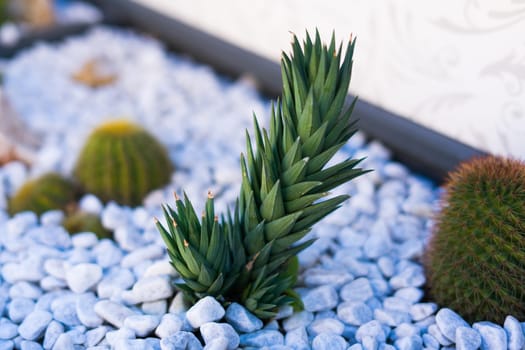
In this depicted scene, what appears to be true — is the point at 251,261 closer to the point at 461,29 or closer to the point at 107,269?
the point at 107,269

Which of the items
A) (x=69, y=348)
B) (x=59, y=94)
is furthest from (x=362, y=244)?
(x=59, y=94)

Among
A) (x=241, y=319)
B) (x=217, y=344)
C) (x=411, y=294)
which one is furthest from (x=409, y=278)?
(x=217, y=344)

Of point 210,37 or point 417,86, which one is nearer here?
point 417,86

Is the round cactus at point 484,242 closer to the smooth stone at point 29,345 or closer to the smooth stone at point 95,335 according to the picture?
the smooth stone at point 95,335

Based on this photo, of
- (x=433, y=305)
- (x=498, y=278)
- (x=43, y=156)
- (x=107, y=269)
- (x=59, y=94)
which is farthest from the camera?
(x=59, y=94)

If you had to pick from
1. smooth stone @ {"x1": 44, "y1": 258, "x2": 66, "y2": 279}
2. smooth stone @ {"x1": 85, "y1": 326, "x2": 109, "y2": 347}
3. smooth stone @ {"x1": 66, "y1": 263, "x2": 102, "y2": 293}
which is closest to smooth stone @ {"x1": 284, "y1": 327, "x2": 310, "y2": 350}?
smooth stone @ {"x1": 85, "y1": 326, "x2": 109, "y2": 347}

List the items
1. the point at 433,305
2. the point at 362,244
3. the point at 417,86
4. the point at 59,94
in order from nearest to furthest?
1. the point at 433,305
2. the point at 362,244
3. the point at 417,86
4. the point at 59,94

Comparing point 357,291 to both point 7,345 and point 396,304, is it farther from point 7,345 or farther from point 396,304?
point 7,345

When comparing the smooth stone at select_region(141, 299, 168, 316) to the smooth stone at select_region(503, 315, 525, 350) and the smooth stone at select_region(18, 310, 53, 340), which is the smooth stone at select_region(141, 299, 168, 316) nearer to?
the smooth stone at select_region(18, 310, 53, 340)
